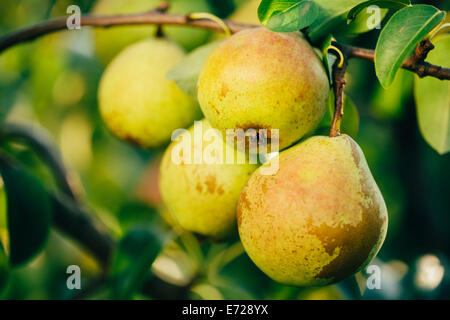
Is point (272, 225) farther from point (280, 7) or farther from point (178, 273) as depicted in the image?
point (178, 273)

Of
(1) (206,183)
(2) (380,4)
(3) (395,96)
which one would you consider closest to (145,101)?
(1) (206,183)

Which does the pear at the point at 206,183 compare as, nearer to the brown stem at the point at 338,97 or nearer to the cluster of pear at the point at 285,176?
the cluster of pear at the point at 285,176

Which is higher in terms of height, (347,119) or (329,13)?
(329,13)

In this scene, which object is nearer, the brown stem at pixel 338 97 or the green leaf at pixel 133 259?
the brown stem at pixel 338 97

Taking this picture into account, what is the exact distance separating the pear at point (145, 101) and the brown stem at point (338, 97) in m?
0.33

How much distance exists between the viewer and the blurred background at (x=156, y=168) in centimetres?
114

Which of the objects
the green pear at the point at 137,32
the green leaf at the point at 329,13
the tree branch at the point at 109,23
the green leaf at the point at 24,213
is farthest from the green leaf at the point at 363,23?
the green leaf at the point at 24,213

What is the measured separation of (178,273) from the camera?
4.31 ft

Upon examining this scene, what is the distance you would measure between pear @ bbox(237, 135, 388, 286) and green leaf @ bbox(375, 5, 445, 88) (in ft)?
0.40

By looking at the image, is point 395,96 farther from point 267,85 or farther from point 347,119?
point 267,85

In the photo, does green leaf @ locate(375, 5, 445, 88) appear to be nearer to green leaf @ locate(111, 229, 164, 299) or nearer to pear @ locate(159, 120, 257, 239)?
pear @ locate(159, 120, 257, 239)

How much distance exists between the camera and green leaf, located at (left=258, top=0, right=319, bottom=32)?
63 centimetres

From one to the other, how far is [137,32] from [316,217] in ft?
2.48

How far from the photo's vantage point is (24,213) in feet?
3.08
